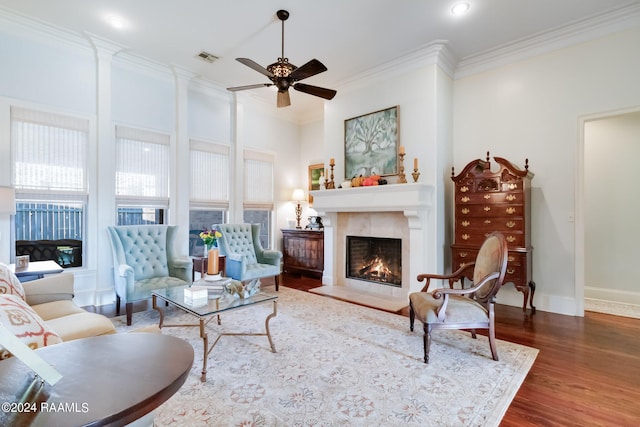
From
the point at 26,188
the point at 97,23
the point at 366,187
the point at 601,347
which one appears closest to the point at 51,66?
the point at 97,23

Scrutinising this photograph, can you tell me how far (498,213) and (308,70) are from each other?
9.20ft

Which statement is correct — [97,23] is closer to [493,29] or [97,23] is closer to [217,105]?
[217,105]

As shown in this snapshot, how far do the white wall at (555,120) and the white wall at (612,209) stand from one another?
73cm

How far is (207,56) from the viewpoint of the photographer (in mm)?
4527

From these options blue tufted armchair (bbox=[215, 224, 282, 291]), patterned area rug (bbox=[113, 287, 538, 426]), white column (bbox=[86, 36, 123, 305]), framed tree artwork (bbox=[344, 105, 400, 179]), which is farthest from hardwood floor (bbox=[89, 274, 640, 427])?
framed tree artwork (bbox=[344, 105, 400, 179])

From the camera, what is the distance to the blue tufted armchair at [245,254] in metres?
4.44

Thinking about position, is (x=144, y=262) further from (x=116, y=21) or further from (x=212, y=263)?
(x=116, y=21)

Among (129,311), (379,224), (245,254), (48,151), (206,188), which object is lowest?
(129,311)

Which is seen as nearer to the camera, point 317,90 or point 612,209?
point 317,90

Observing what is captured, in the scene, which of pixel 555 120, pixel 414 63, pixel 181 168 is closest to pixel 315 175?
pixel 181 168

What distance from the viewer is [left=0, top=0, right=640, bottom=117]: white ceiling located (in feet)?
11.0

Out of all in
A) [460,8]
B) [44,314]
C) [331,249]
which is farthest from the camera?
[331,249]

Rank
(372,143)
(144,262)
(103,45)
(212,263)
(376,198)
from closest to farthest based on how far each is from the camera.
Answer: (212,263), (144,262), (103,45), (376,198), (372,143)

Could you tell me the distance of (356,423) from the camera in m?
1.83
